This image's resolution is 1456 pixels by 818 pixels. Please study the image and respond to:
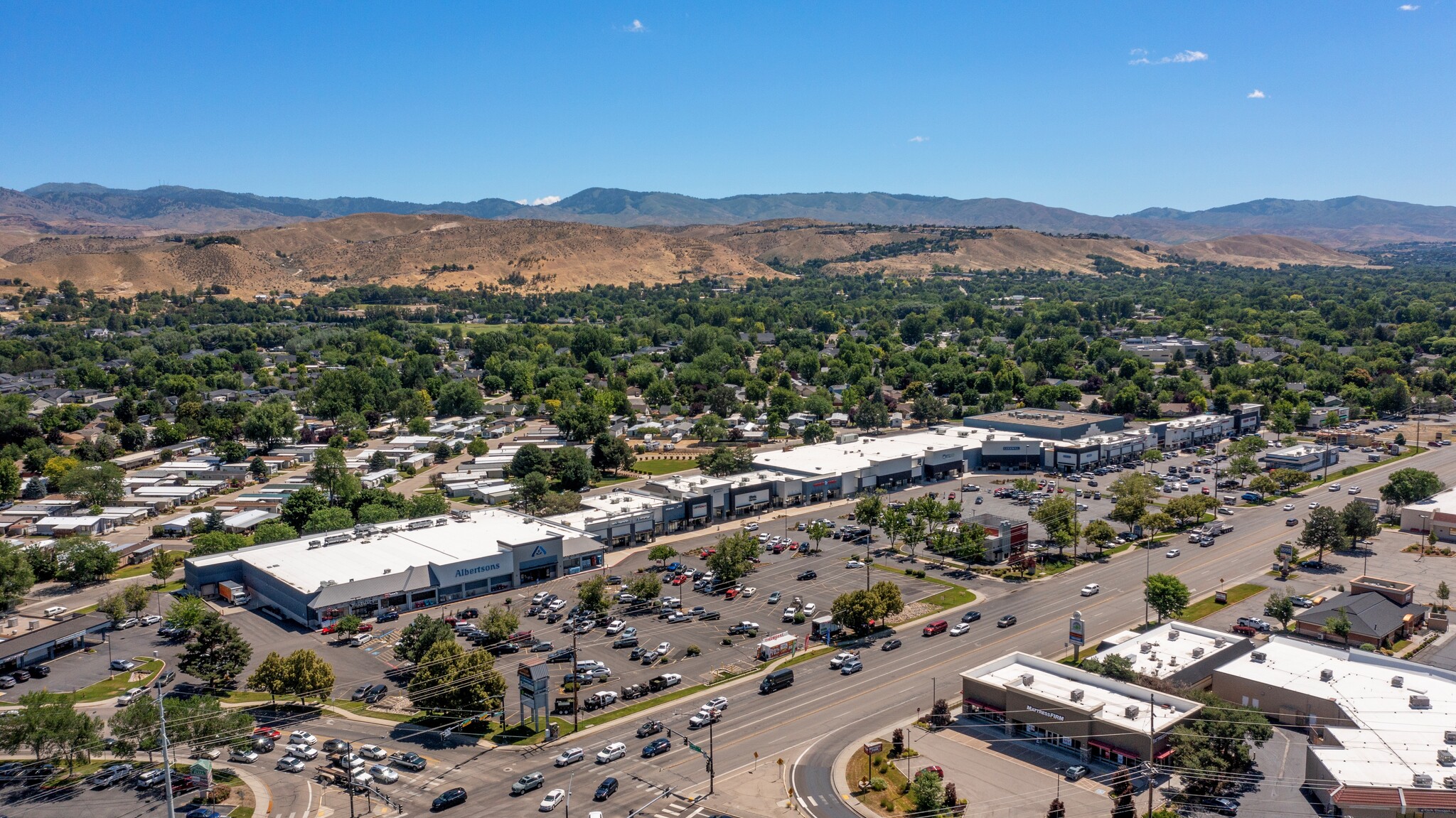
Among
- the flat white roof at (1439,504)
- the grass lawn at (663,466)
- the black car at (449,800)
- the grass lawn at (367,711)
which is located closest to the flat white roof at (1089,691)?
the black car at (449,800)

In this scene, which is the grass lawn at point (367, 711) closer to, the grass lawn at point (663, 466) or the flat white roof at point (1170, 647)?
the flat white roof at point (1170, 647)

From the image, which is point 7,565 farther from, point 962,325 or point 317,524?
point 962,325

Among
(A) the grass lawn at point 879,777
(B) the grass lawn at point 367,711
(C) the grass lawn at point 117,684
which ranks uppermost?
(A) the grass lawn at point 879,777

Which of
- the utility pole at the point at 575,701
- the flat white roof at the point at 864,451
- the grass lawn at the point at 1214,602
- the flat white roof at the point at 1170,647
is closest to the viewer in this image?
the utility pole at the point at 575,701

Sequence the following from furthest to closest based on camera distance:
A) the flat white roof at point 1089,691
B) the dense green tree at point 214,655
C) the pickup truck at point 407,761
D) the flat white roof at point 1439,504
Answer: the flat white roof at point 1439,504
the dense green tree at point 214,655
the flat white roof at point 1089,691
the pickup truck at point 407,761

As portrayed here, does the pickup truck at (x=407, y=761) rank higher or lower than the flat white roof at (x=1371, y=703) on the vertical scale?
lower

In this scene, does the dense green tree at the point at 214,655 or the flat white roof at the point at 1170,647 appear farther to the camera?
the dense green tree at the point at 214,655

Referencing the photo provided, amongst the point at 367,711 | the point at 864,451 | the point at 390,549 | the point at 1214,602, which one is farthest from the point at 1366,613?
the point at 390,549
